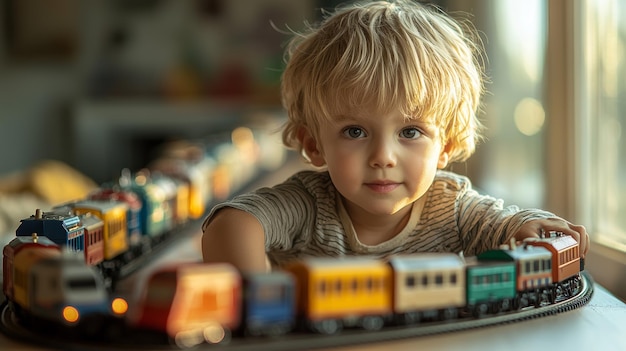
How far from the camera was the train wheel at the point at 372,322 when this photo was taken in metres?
0.77

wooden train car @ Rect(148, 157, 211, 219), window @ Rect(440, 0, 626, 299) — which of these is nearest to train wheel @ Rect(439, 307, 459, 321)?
window @ Rect(440, 0, 626, 299)

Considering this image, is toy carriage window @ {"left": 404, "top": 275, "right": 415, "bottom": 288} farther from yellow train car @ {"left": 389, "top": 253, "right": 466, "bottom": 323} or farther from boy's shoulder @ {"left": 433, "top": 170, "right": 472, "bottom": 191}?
boy's shoulder @ {"left": 433, "top": 170, "right": 472, "bottom": 191}

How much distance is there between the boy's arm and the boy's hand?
0.31 metres

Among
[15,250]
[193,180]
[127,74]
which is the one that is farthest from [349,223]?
[127,74]

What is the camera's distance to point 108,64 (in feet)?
18.7

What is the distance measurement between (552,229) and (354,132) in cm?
26

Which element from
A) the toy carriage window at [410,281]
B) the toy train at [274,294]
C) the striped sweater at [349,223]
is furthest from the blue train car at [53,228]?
the toy carriage window at [410,281]

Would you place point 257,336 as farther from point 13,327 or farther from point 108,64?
point 108,64

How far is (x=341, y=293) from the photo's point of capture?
2.42ft

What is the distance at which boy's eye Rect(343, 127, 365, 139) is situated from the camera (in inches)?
40.3

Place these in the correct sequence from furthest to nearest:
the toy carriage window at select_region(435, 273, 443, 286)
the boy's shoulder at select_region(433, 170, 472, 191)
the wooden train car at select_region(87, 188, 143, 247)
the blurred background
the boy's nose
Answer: the blurred background
the wooden train car at select_region(87, 188, 143, 247)
the boy's shoulder at select_region(433, 170, 472, 191)
the boy's nose
the toy carriage window at select_region(435, 273, 443, 286)

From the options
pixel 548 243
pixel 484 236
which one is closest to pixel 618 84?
pixel 484 236

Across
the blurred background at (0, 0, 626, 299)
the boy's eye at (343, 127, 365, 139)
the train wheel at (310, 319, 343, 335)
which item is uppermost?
the boy's eye at (343, 127, 365, 139)

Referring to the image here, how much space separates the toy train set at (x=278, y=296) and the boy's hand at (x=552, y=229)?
24 mm
